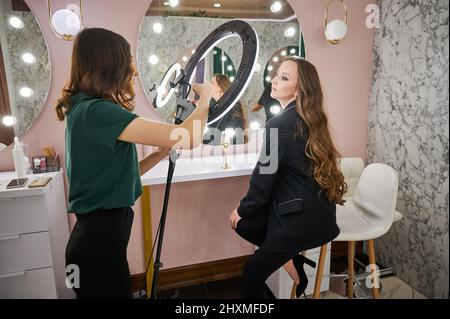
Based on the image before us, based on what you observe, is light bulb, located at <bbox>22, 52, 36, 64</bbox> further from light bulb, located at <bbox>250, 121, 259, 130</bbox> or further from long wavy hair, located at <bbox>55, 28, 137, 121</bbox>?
light bulb, located at <bbox>250, 121, 259, 130</bbox>

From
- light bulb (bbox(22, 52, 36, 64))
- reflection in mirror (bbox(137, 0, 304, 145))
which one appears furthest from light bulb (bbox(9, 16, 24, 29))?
reflection in mirror (bbox(137, 0, 304, 145))

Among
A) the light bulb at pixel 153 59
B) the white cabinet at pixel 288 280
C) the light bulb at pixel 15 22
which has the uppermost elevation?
the light bulb at pixel 15 22

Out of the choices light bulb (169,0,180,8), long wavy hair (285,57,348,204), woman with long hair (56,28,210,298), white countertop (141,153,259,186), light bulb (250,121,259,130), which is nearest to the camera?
woman with long hair (56,28,210,298)

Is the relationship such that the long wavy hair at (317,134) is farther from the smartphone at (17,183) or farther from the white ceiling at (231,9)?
the smartphone at (17,183)

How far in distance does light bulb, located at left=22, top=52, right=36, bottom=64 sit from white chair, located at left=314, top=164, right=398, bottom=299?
167cm

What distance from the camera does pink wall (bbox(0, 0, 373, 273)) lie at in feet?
5.24

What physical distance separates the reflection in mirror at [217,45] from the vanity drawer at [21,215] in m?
0.75

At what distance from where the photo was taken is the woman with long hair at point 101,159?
80cm

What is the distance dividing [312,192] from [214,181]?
35.9 inches

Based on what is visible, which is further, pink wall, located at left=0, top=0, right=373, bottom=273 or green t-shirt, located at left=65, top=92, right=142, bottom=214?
pink wall, located at left=0, top=0, right=373, bottom=273

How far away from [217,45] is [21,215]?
113cm

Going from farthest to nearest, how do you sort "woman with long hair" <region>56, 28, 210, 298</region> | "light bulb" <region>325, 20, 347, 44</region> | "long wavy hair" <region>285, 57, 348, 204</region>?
"light bulb" <region>325, 20, 347, 44</region>
"long wavy hair" <region>285, 57, 348, 204</region>
"woman with long hair" <region>56, 28, 210, 298</region>

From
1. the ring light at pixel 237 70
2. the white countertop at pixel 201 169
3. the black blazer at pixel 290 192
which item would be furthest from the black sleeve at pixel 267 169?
the white countertop at pixel 201 169

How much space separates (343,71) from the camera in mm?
2090
